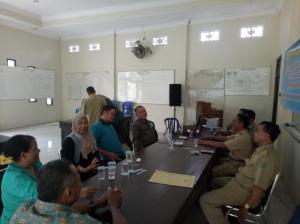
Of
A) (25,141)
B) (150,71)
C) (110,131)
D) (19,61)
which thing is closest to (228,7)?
(150,71)

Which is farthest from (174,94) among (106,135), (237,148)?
(237,148)

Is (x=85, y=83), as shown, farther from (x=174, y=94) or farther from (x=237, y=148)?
(x=237, y=148)

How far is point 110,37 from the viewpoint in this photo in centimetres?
731

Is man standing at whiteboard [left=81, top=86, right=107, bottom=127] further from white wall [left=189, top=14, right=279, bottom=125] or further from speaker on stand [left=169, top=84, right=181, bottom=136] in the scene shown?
white wall [left=189, top=14, right=279, bottom=125]

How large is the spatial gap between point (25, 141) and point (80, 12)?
18.3ft

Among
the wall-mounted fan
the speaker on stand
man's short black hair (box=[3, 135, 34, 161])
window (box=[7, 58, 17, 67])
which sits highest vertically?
the wall-mounted fan

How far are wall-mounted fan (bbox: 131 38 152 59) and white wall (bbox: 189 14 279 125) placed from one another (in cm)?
131

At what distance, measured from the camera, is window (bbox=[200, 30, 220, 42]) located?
235 inches

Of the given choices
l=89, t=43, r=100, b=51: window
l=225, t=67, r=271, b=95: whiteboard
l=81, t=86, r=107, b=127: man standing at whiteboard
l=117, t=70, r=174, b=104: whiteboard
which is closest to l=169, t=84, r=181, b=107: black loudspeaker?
l=117, t=70, r=174, b=104: whiteboard

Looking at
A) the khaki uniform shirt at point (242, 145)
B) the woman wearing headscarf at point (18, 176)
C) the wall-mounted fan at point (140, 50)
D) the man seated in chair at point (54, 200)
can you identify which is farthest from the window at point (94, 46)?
the man seated in chair at point (54, 200)

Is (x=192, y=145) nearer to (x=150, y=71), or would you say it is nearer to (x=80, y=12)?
(x=150, y=71)

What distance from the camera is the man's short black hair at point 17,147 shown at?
1.47 metres

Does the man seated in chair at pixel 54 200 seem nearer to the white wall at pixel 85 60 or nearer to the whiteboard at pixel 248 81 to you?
the whiteboard at pixel 248 81

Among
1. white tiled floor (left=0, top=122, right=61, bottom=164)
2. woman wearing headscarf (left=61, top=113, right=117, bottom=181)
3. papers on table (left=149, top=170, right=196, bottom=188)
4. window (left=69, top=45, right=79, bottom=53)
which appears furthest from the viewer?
window (left=69, top=45, right=79, bottom=53)
